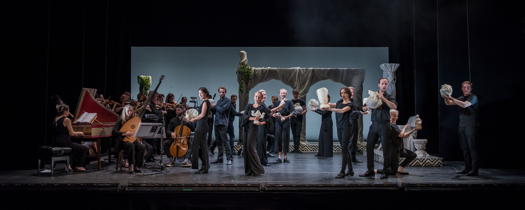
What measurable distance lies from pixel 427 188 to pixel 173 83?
9438mm

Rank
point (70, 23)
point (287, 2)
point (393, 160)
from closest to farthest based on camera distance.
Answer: point (393, 160) → point (70, 23) → point (287, 2)

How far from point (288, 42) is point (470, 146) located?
6904 millimetres

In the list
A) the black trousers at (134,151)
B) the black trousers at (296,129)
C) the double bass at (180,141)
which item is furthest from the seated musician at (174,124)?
the black trousers at (296,129)

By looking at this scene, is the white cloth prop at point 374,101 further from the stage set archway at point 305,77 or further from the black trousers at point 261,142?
the stage set archway at point 305,77

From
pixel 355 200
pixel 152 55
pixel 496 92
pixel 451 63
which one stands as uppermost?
pixel 152 55

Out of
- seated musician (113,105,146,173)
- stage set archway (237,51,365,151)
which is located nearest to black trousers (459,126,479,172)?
stage set archway (237,51,365,151)

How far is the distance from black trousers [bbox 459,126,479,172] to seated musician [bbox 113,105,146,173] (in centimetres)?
582

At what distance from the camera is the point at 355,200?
5957mm

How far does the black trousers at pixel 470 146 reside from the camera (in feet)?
22.2

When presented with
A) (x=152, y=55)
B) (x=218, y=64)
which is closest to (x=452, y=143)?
(x=218, y=64)

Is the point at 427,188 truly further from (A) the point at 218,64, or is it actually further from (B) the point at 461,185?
(A) the point at 218,64

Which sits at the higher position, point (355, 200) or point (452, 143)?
point (452, 143)

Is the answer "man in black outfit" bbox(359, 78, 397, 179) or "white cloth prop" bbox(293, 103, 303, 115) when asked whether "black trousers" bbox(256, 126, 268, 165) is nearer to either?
"white cloth prop" bbox(293, 103, 303, 115)

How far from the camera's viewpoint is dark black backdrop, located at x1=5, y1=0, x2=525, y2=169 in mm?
8188
